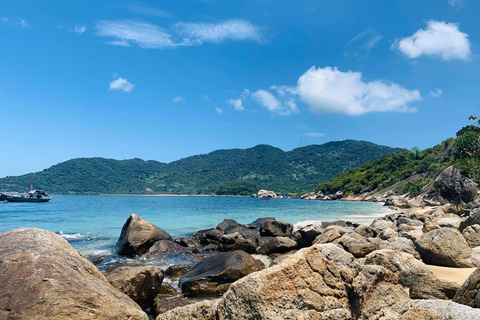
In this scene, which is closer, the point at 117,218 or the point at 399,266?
the point at 399,266

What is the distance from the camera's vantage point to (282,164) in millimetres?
181250

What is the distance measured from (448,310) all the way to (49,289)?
4.79 metres

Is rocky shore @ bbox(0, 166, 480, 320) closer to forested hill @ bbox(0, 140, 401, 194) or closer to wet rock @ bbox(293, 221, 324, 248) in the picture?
wet rock @ bbox(293, 221, 324, 248)

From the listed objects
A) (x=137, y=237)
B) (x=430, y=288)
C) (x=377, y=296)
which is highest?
(x=377, y=296)

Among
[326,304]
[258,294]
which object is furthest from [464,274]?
[258,294]

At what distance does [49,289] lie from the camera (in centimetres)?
407

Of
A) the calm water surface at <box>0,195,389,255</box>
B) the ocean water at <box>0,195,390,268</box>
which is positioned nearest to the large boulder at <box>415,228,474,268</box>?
the ocean water at <box>0,195,390,268</box>

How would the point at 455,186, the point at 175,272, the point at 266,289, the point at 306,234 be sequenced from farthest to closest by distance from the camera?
the point at 455,186
the point at 306,234
the point at 175,272
the point at 266,289

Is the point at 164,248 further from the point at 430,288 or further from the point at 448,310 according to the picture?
the point at 448,310

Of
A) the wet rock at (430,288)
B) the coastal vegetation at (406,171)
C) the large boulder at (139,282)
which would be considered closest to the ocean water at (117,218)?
the large boulder at (139,282)

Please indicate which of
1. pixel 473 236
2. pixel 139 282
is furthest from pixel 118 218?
pixel 473 236

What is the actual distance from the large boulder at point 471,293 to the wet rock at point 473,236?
762 cm

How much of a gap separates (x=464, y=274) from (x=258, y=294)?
23.5ft

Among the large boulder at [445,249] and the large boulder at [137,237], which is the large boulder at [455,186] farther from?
the large boulder at [137,237]
